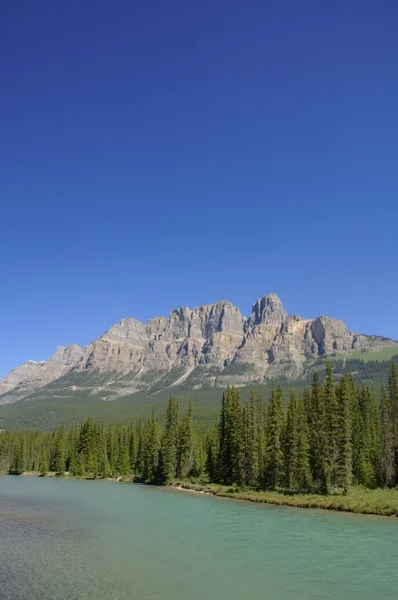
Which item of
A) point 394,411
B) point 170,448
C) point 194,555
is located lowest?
point 170,448

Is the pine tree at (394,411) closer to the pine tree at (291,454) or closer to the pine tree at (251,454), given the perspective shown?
the pine tree at (291,454)

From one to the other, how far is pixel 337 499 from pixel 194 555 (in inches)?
1357

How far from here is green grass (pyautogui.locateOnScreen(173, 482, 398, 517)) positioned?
51.2 m

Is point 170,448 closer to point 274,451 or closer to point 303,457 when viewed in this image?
point 274,451

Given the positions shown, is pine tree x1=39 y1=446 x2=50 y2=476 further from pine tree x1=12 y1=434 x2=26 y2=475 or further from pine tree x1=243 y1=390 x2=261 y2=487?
→ pine tree x1=243 y1=390 x2=261 y2=487

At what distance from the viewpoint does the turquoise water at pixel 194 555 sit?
2208cm

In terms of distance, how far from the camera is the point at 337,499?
58219mm

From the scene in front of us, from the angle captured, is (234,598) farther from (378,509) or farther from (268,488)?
(268,488)

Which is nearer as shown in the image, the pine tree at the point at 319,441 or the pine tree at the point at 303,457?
the pine tree at the point at 319,441

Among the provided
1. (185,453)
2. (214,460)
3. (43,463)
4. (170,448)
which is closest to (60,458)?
(43,463)

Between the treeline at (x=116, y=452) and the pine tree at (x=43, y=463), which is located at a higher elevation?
the treeline at (x=116, y=452)

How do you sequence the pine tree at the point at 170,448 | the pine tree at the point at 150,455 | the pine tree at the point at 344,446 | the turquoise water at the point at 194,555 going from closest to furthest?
1. the turquoise water at the point at 194,555
2. the pine tree at the point at 344,446
3. the pine tree at the point at 170,448
4. the pine tree at the point at 150,455

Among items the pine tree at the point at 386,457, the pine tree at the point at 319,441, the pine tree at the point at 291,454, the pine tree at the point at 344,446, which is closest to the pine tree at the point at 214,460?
the pine tree at the point at 291,454

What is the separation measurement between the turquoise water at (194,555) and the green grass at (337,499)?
10.1ft
